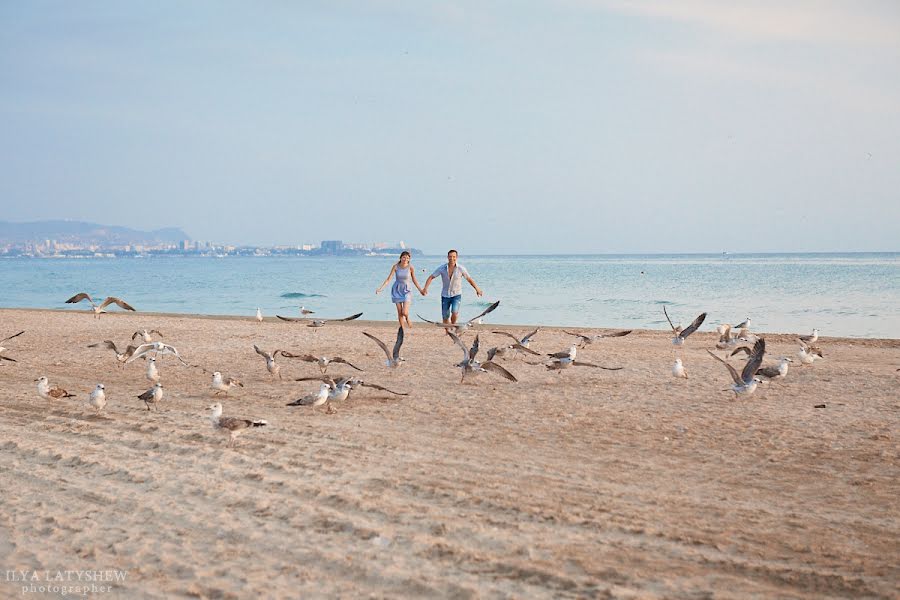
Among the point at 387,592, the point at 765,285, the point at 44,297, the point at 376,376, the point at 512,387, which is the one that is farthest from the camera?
the point at 765,285

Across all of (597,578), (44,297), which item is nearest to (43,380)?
(597,578)

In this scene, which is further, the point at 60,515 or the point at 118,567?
the point at 60,515

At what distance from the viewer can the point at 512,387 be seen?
1027cm

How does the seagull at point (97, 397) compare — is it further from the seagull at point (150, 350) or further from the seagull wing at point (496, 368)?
the seagull wing at point (496, 368)

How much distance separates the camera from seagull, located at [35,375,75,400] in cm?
852

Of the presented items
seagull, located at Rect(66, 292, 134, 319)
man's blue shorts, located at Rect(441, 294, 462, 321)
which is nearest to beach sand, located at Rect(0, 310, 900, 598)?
man's blue shorts, located at Rect(441, 294, 462, 321)

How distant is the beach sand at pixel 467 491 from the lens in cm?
416

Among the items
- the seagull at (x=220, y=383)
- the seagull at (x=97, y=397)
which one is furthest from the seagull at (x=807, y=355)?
the seagull at (x=97, y=397)

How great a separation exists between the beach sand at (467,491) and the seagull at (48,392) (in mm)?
189

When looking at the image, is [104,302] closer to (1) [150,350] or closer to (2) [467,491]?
(1) [150,350]

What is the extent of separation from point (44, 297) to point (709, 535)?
140ft

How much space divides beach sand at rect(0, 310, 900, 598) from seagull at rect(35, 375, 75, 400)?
0.62 feet

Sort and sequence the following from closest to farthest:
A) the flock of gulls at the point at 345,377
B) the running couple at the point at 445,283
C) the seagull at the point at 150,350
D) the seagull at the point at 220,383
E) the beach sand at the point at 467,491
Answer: the beach sand at the point at 467,491
the flock of gulls at the point at 345,377
the seagull at the point at 220,383
the seagull at the point at 150,350
the running couple at the point at 445,283

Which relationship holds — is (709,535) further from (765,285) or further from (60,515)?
(765,285)
